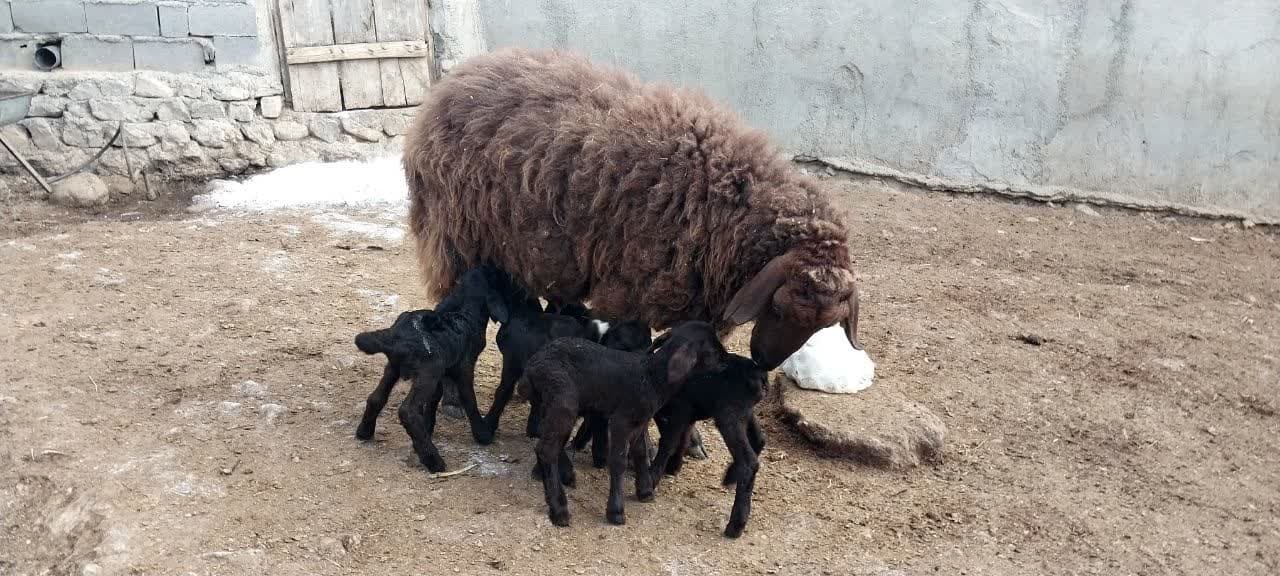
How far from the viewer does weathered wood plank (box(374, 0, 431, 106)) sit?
8648 millimetres

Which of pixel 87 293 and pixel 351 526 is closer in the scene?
pixel 351 526

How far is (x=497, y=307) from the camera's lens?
4219mm

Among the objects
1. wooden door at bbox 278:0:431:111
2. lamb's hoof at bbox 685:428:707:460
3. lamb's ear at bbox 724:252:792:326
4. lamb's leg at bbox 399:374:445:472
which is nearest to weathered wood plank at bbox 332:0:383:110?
wooden door at bbox 278:0:431:111

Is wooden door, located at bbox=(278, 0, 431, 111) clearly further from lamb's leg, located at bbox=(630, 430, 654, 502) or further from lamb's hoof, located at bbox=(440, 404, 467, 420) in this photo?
lamb's leg, located at bbox=(630, 430, 654, 502)

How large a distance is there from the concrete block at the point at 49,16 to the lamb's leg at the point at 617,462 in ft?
21.2

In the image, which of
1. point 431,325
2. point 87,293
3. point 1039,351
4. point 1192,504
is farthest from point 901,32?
point 87,293

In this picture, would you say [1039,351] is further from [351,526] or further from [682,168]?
[351,526]

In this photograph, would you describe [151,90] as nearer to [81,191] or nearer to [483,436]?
[81,191]

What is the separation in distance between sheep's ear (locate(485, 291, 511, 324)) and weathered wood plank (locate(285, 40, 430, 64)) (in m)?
5.08

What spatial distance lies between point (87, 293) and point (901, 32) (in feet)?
20.9

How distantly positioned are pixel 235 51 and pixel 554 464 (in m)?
6.04

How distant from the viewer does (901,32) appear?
27.6 feet

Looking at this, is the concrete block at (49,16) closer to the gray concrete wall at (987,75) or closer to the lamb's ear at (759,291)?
the gray concrete wall at (987,75)

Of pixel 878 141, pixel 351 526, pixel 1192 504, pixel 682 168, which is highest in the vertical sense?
pixel 682 168
